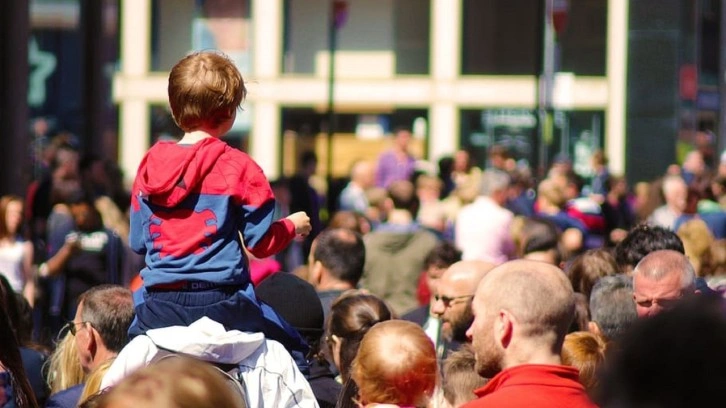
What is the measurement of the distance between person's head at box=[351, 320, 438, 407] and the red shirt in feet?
3.12

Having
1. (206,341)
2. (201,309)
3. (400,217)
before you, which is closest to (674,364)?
(206,341)

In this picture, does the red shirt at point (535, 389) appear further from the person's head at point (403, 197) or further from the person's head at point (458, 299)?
the person's head at point (403, 197)

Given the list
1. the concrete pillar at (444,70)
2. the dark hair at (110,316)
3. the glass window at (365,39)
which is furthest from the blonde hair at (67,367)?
the glass window at (365,39)

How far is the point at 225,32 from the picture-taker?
3522cm

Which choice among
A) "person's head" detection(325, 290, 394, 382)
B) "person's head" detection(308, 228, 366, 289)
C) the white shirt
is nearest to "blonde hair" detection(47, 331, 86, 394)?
"person's head" detection(325, 290, 394, 382)

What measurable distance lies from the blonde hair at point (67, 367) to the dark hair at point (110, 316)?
0.18 m

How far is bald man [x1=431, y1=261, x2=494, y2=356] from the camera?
22.7 feet

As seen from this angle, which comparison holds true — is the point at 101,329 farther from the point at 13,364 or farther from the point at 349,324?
the point at 13,364

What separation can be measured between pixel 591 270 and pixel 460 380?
2.52 metres

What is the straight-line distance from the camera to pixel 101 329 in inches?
222

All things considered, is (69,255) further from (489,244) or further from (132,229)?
(132,229)

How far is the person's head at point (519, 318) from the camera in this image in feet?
12.8

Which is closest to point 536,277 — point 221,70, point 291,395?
point 291,395

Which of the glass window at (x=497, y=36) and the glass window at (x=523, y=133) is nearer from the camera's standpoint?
the glass window at (x=523, y=133)
